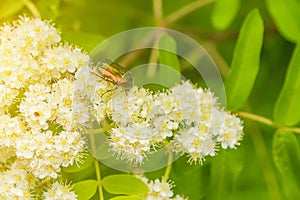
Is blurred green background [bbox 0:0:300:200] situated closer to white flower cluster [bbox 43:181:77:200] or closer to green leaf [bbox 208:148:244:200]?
green leaf [bbox 208:148:244:200]

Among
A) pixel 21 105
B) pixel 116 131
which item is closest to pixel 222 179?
pixel 116 131

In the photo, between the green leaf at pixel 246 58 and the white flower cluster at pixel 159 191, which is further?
the green leaf at pixel 246 58

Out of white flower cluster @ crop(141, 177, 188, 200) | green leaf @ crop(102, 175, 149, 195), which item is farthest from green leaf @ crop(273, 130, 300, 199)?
green leaf @ crop(102, 175, 149, 195)

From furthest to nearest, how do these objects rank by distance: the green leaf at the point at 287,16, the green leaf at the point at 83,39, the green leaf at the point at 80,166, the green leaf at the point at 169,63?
the green leaf at the point at 287,16, the green leaf at the point at 83,39, the green leaf at the point at 169,63, the green leaf at the point at 80,166

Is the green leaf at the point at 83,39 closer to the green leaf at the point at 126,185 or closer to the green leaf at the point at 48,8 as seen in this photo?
the green leaf at the point at 48,8

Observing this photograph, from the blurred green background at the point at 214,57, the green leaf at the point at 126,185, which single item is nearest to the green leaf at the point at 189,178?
the blurred green background at the point at 214,57

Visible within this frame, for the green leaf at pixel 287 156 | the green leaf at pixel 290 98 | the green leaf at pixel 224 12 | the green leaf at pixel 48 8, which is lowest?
the green leaf at pixel 287 156

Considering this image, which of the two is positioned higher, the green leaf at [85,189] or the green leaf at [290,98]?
the green leaf at [290,98]
